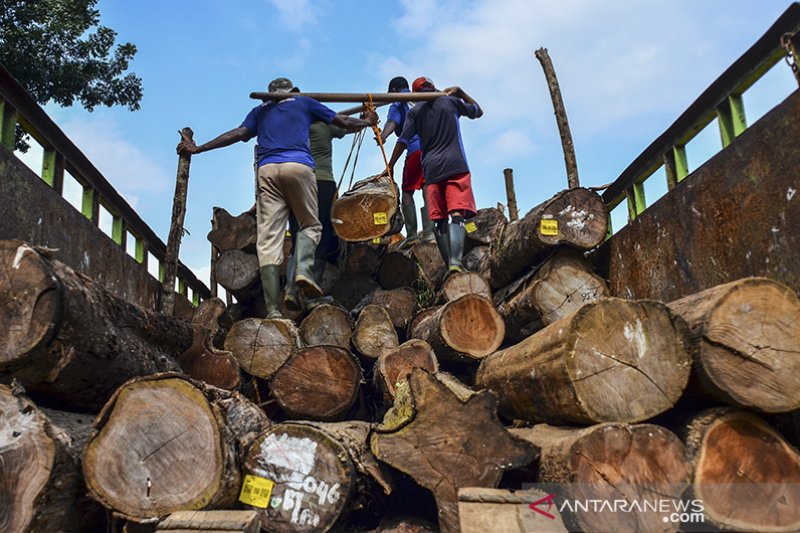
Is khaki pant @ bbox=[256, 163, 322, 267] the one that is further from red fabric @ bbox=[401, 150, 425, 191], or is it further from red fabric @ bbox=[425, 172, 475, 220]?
red fabric @ bbox=[401, 150, 425, 191]

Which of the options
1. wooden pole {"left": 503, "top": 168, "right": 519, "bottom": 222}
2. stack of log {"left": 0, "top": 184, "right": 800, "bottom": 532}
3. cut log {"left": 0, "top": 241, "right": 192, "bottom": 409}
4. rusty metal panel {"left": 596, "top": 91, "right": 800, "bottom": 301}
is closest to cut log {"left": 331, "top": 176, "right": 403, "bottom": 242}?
rusty metal panel {"left": 596, "top": 91, "right": 800, "bottom": 301}

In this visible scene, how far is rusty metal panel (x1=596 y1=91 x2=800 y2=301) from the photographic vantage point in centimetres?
290

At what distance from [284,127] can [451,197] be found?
1.67m

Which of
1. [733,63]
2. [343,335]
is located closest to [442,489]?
[343,335]

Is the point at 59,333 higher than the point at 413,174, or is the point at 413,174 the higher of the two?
the point at 413,174

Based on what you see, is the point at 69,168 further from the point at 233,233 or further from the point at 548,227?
the point at 548,227

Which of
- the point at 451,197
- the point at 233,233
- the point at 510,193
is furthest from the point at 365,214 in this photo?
the point at 510,193

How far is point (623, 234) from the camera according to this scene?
468 centimetres

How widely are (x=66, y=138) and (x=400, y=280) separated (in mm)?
3216

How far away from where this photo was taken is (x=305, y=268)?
518 cm

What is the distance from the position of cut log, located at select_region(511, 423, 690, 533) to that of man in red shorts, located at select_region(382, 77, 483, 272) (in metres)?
3.07

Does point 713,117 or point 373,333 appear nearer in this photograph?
point 713,117

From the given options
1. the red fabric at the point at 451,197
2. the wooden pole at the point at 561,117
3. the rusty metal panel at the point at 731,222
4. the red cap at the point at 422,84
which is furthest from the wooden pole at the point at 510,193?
the rusty metal panel at the point at 731,222

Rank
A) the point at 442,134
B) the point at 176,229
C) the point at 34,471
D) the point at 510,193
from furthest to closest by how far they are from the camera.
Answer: the point at 510,193
the point at 176,229
the point at 442,134
the point at 34,471
